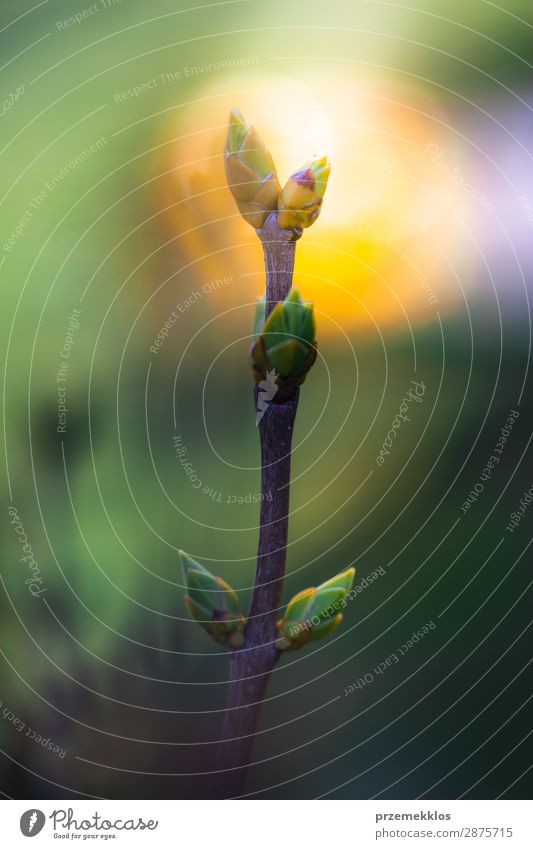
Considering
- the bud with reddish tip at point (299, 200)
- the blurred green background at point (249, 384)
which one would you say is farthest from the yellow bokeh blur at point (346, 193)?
the bud with reddish tip at point (299, 200)

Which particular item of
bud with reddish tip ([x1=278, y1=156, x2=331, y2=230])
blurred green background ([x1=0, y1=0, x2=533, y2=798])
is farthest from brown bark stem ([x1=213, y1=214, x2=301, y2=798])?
blurred green background ([x1=0, y1=0, x2=533, y2=798])

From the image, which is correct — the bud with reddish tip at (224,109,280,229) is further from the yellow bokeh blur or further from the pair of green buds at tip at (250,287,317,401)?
the yellow bokeh blur

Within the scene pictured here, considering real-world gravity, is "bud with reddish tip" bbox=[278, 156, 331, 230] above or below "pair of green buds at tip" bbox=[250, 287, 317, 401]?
above

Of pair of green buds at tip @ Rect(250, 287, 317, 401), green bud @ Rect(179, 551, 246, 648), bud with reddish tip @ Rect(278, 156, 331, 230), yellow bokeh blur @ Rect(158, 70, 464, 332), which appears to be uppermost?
yellow bokeh blur @ Rect(158, 70, 464, 332)

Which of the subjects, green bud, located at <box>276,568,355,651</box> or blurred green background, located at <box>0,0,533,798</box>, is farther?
blurred green background, located at <box>0,0,533,798</box>

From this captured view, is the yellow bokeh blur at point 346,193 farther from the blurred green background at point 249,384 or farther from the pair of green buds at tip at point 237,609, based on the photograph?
the pair of green buds at tip at point 237,609

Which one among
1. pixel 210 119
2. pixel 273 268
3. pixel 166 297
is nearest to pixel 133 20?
pixel 210 119

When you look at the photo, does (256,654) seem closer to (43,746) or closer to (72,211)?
(43,746)

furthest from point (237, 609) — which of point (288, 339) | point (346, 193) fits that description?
point (346, 193)
